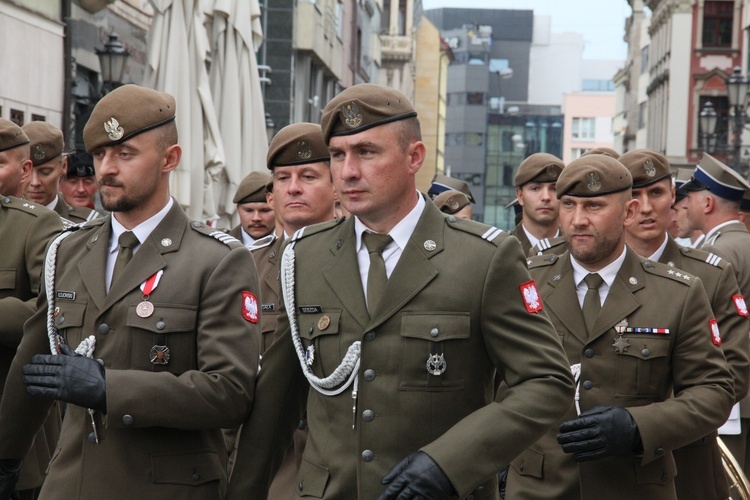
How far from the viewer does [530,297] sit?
4.50 metres

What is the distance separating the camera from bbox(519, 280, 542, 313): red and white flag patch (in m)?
4.47

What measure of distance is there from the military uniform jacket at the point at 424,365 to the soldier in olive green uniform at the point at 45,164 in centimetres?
471

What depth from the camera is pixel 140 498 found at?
468cm

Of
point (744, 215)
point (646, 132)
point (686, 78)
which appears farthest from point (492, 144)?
point (744, 215)

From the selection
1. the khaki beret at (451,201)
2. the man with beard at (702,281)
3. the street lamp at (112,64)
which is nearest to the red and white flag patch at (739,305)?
the man with beard at (702,281)

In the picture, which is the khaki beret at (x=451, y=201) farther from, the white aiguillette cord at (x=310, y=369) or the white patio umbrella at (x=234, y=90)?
the white aiguillette cord at (x=310, y=369)

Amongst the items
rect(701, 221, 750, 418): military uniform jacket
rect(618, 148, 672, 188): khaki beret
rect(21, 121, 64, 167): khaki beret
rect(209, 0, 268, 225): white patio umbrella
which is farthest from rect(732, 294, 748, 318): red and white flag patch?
rect(209, 0, 268, 225): white patio umbrella

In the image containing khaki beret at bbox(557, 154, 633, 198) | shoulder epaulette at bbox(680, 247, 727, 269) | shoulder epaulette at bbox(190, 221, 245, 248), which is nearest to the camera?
shoulder epaulette at bbox(190, 221, 245, 248)

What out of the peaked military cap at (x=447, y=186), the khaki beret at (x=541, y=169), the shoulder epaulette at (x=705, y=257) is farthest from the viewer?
the peaked military cap at (x=447, y=186)

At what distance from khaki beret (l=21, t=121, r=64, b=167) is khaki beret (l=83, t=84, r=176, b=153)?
4.11 m

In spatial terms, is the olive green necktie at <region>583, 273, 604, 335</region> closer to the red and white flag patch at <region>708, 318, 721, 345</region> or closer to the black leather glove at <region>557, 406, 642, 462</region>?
the red and white flag patch at <region>708, 318, 721, 345</region>

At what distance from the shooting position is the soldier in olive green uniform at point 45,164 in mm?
8914

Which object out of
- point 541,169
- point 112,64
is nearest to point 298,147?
point 541,169

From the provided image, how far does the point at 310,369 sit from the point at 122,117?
3.67ft
